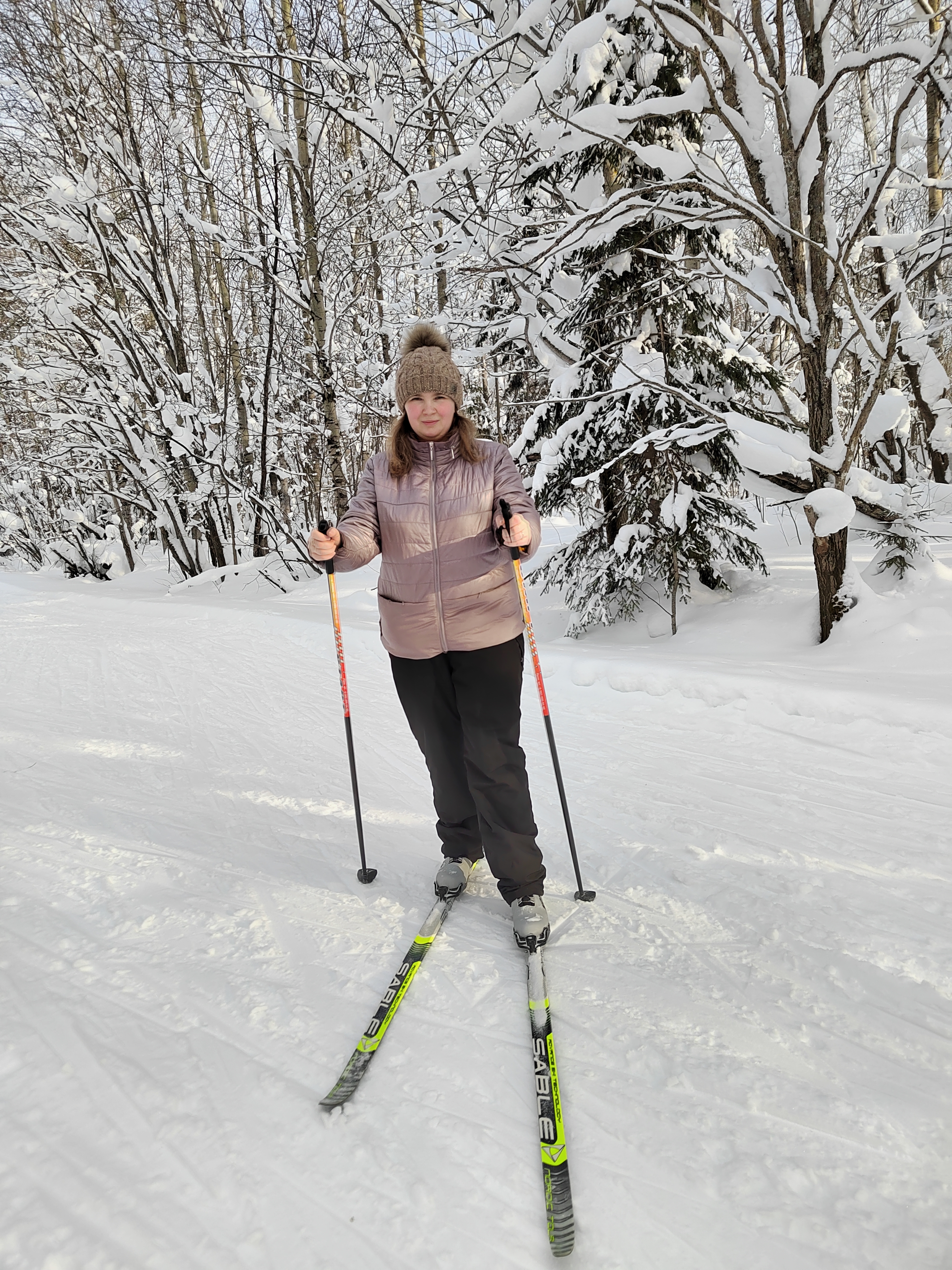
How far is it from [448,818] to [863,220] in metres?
Answer: 4.33

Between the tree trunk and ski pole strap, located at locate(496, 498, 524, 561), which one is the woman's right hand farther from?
the tree trunk

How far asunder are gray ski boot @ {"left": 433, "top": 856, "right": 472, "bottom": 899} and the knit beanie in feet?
5.75

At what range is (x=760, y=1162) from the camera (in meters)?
1.50

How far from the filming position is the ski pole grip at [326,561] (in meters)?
2.29

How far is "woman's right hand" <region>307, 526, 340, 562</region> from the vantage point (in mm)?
2287

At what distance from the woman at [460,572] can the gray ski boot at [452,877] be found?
27 centimetres

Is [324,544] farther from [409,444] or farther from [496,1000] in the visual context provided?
[496,1000]

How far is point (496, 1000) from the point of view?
204 cm

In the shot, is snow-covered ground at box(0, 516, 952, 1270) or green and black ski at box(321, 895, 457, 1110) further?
green and black ski at box(321, 895, 457, 1110)

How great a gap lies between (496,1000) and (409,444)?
187 centimetres

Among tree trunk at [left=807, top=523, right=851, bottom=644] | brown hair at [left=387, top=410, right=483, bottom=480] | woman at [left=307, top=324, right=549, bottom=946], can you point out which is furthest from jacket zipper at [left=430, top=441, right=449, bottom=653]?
tree trunk at [left=807, top=523, right=851, bottom=644]

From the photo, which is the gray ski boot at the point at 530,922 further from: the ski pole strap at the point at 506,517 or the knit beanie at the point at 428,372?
the knit beanie at the point at 428,372

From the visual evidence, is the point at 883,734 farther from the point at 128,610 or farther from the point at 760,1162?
the point at 128,610

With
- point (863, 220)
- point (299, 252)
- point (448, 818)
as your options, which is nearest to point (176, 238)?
point (299, 252)
